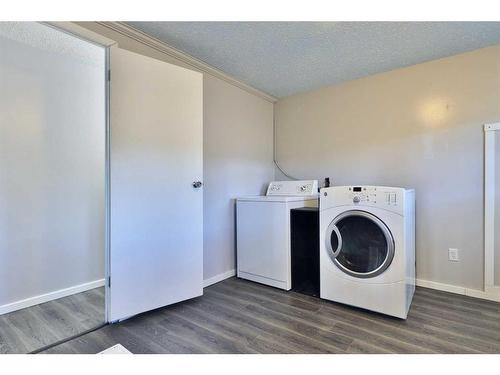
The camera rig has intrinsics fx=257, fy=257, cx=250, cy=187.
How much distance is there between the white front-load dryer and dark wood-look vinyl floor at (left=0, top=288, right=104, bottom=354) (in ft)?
5.75

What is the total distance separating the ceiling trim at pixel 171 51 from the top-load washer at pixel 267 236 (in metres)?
1.24

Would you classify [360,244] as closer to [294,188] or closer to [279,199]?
[279,199]

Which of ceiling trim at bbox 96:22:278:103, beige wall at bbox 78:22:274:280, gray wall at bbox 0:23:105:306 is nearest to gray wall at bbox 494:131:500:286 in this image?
beige wall at bbox 78:22:274:280

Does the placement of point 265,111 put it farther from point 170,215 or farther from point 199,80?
point 170,215

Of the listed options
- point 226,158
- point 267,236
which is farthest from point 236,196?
point 267,236

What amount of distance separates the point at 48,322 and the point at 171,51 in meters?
2.21

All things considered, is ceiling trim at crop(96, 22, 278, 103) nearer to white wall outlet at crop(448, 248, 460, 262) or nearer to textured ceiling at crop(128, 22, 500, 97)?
textured ceiling at crop(128, 22, 500, 97)

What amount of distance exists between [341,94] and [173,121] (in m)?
1.84

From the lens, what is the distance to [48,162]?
219cm

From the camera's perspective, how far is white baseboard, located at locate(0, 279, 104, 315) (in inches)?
76.0

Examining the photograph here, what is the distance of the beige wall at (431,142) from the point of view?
6.95ft

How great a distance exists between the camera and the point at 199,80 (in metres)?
2.11

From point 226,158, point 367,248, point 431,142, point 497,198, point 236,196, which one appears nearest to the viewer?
point 367,248
